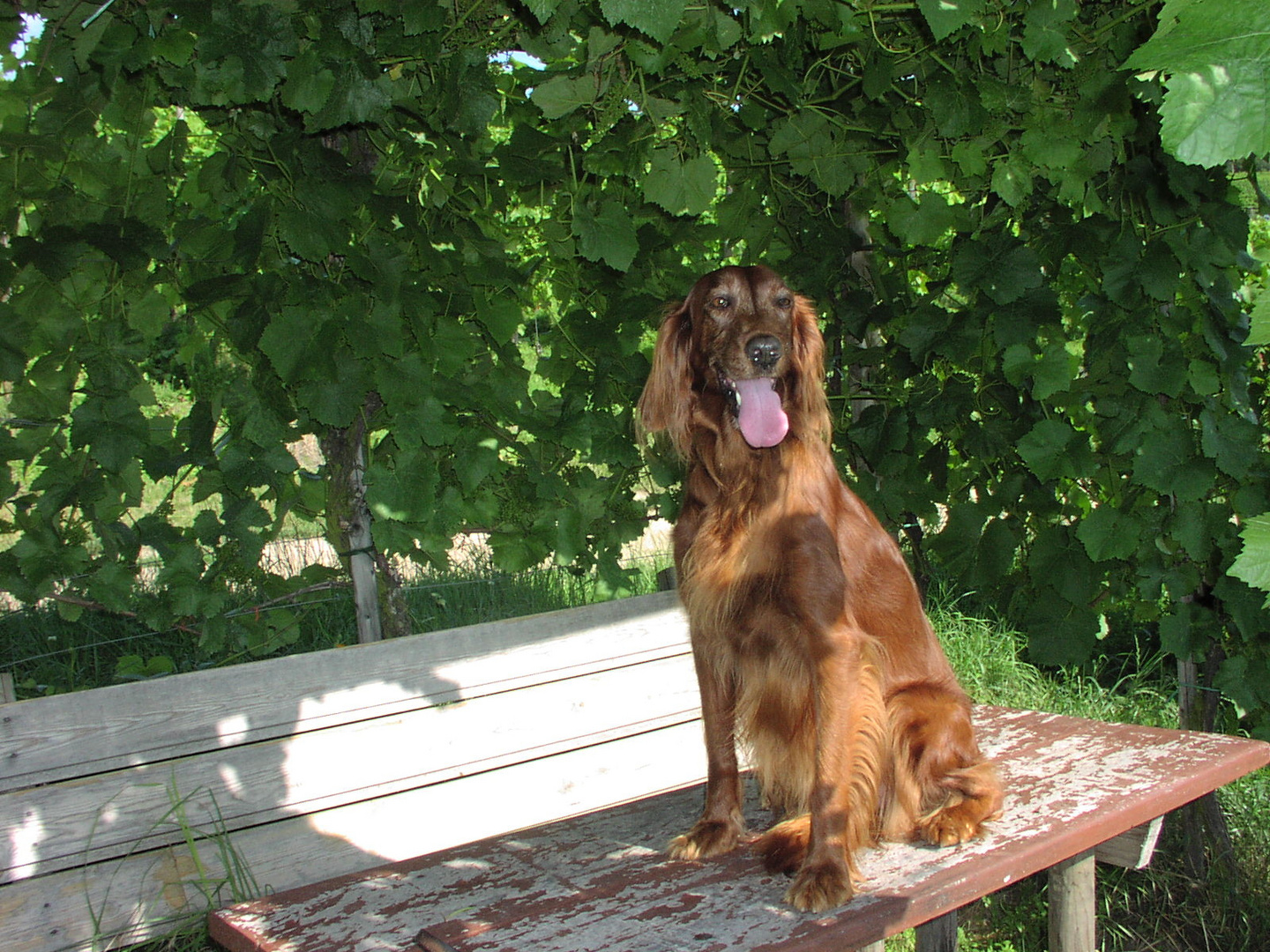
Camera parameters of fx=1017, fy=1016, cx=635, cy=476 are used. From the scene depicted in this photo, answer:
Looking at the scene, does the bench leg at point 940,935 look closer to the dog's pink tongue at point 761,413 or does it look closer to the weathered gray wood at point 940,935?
the weathered gray wood at point 940,935

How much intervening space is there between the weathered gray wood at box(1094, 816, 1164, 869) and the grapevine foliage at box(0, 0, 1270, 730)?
1.45 ft

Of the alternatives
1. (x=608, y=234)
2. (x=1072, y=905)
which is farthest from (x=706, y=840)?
(x=608, y=234)

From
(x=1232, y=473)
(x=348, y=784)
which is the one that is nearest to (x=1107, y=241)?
(x=1232, y=473)

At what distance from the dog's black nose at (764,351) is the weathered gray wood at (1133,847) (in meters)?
1.45

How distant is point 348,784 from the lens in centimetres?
252

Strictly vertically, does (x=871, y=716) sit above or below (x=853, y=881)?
above

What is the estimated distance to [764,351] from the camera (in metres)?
2.17

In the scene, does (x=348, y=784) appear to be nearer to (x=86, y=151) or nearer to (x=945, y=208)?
(x=86, y=151)

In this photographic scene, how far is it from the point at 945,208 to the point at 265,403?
1880 mm

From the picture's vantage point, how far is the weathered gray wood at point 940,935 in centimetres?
243

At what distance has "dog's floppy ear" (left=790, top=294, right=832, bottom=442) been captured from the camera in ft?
7.39

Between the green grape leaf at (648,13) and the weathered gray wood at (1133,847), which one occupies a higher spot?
the green grape leaf at (648,13)

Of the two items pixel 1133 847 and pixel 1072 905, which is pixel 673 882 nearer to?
pixel 1072 905

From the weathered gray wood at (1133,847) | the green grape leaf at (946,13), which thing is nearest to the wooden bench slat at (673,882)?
the weathered gray wood at (1133,847)
